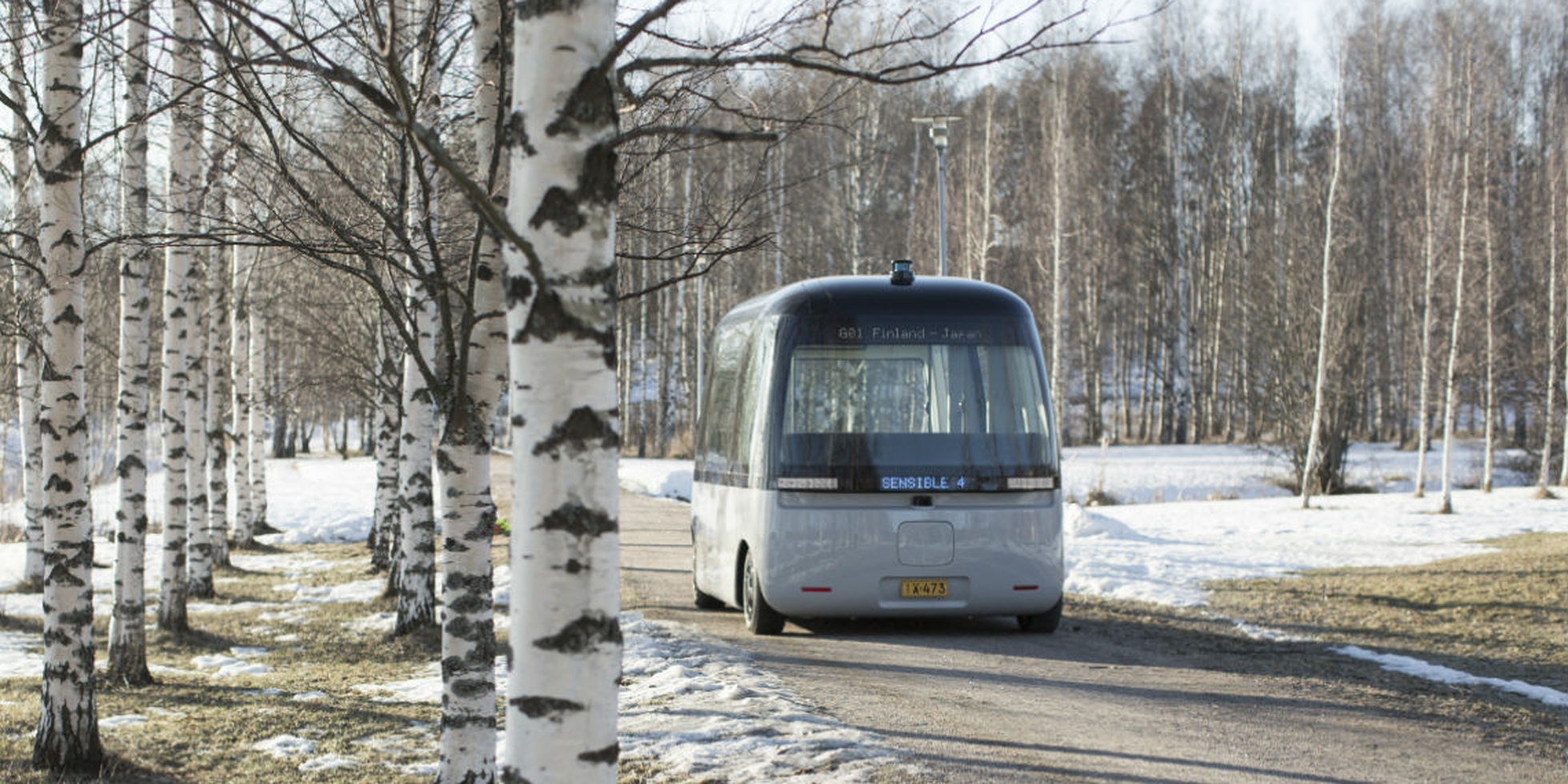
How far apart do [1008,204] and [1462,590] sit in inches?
1373

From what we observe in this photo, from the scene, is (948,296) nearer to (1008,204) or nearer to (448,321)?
(448,321)

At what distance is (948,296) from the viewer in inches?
409

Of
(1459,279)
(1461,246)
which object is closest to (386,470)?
(1459,279)

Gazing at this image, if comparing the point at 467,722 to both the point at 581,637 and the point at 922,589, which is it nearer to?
the point at 581,637

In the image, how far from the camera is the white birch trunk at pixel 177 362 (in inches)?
453

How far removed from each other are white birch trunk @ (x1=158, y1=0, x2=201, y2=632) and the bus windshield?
17.6 feet

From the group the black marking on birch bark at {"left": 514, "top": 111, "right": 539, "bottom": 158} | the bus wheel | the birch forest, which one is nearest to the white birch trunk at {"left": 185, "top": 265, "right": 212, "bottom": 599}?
the birch forest

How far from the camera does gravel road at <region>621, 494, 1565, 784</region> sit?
6219mm

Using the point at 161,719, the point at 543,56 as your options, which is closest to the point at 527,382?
the point at 543,56

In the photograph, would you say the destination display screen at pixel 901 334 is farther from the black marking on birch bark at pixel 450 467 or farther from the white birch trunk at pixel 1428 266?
the white birch trunk at pixel 1428 266

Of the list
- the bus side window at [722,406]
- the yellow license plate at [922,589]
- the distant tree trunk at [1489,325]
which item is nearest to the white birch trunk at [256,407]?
the bus side window at [722,406]

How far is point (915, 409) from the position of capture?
33.2 ft

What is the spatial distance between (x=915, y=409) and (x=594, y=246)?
7.12 meters

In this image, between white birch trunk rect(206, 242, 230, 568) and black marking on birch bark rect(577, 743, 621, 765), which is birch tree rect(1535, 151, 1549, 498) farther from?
black marking on birch bark rect(577, 743, 621, 765)
